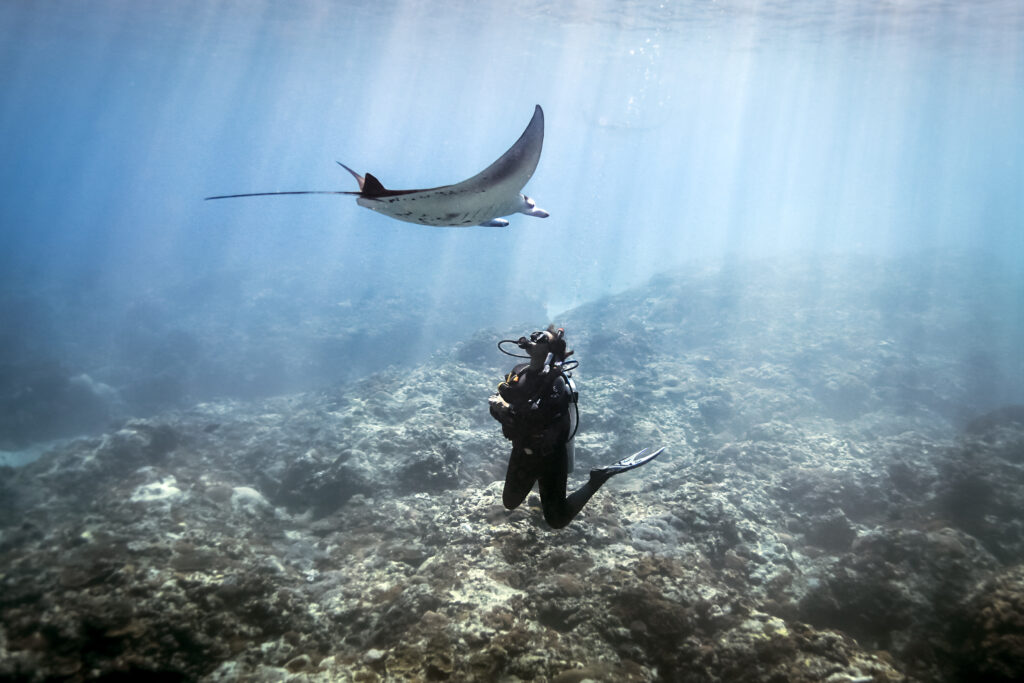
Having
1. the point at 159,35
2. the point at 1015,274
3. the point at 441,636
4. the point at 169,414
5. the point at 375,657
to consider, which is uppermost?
the point at 159,35

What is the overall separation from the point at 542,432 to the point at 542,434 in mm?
17

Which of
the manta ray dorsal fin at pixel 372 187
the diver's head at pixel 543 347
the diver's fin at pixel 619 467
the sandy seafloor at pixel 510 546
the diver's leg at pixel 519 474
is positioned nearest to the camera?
the manta ray dorsal fin at pixel 372 187

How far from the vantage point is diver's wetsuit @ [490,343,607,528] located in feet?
11.4

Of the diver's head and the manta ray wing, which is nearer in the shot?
the manta ray wing

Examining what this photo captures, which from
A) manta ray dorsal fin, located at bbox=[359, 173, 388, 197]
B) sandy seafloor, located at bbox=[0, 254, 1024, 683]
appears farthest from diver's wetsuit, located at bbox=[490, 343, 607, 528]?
manta ray dorsal fin, located at bbox=[359, 173, 388, 197]

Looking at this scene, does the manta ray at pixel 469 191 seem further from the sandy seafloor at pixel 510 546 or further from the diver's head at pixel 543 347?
the sandy seafloor at pixel 510 546

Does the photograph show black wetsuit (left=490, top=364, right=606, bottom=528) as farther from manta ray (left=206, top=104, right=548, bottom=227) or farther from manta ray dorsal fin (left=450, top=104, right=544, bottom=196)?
manta ray dorsal fin (left=450, top=104, right=544, bottom=196)

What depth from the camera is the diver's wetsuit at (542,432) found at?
348 centimetres

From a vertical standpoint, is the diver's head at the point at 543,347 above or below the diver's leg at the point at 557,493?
above

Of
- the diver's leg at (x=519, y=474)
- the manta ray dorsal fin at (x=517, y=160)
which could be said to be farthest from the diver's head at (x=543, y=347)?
the manta ray dorsal fin at (x=517, y=160)

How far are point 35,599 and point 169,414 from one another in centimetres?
1325

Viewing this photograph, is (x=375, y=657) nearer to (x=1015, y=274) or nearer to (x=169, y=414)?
(x=169, y=414)

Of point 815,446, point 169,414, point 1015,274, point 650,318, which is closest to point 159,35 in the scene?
point 169,414

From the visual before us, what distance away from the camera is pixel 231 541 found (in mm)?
4910
